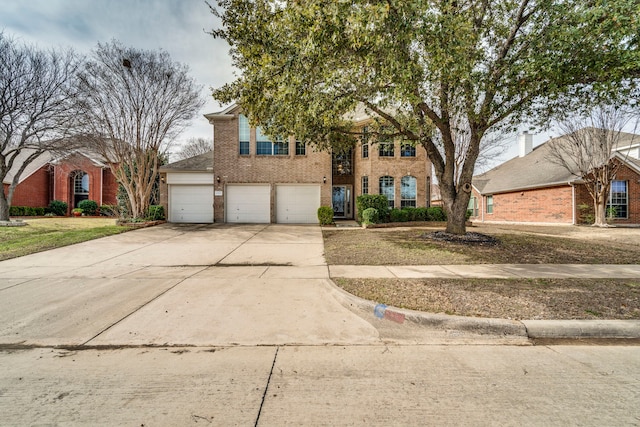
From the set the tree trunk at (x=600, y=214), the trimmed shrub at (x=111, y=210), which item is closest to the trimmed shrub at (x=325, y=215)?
the trimmed shrub at (x=111, y=210)

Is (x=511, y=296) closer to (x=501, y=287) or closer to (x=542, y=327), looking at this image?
(x=501, y=287)

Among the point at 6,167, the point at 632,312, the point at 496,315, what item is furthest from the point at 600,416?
the point at 6,167

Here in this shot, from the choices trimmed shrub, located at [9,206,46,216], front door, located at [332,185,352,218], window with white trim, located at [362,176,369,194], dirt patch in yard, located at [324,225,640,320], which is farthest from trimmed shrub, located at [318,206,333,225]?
trimmed shrub, located at [9,206,46,216]

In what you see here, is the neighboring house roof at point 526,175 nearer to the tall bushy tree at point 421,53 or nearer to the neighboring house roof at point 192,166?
the tall bushy tree at point 421,53

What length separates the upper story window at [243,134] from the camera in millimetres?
16688

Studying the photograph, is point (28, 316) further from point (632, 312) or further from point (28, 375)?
point (632, 312)

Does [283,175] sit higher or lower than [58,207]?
higher

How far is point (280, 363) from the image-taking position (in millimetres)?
2855

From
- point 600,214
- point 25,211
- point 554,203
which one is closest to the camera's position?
point 600,214

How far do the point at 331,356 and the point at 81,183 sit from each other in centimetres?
3265

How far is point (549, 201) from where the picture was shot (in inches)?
744

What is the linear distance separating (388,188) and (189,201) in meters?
12.1

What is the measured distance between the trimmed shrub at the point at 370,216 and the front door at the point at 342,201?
4.89m

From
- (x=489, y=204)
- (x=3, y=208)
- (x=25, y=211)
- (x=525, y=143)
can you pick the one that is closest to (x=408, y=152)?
(x=489, y=204)
